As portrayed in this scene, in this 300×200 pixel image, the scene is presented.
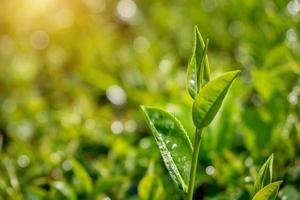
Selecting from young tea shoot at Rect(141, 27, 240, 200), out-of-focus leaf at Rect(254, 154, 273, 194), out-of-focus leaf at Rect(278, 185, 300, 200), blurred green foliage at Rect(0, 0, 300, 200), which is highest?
young tea shoot at Rect(141, 27, 240, 200)

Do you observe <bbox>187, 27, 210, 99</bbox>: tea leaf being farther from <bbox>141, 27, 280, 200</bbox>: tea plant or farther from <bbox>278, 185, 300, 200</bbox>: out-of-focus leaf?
<bbox>278, 185, 300, 200</bbox>: out-of-focus leaf

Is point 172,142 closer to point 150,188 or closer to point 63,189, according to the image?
point 150,188

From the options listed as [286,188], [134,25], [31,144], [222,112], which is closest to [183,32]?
[134,25]

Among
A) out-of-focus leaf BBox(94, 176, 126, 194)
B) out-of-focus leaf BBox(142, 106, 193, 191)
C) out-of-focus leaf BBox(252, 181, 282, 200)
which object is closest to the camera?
out-of-focus leaf BBox(252, 181, 282, 200)

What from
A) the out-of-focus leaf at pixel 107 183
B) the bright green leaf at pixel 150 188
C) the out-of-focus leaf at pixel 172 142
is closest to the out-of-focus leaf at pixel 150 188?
the bright green leaf at pixel 150 188

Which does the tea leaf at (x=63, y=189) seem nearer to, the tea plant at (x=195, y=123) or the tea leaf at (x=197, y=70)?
the tea plant at (x=195, y=123)

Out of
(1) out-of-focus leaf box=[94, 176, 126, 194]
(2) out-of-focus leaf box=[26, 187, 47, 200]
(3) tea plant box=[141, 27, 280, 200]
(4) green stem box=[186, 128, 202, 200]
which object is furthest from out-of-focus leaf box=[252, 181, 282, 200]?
(2) out-of-focus leaf box=[26, 187, 47, 200]

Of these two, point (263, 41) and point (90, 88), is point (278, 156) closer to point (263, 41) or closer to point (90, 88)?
point (263, 41)
